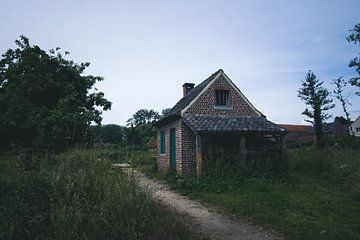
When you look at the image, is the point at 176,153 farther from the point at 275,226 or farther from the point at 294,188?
the point at 275,226

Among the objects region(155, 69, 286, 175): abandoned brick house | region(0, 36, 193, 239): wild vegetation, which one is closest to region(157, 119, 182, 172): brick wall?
region(155, 69, 286, 175): abandoned brick house

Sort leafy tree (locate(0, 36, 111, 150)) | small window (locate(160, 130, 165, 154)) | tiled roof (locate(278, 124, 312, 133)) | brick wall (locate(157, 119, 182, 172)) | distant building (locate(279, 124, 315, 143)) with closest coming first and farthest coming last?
leafy tree (locate(0, 36, 111, 150)) → brick wall (locate(157, 119, 182, 172)) → small window (locate(160, 130, 165, 154)) → distant building (locate(279, 124, 315, 143)) → tiled roof (locate(278, 124, 312, 133))

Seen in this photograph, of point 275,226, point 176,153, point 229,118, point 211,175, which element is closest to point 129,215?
point 275,226

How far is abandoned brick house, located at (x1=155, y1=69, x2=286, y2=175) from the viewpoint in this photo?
11.4 m

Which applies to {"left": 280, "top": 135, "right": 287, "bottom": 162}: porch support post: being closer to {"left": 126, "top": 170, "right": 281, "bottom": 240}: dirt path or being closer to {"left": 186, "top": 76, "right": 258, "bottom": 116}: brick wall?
{"left": 186, "top": 76, "right": 258, "bottom": 116}: brick wall

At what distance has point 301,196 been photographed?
301 inches

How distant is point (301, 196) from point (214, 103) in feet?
23.5

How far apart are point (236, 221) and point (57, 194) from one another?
12.4 ft

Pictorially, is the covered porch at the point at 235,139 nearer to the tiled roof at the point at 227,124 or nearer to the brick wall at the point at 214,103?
the tiled roof at the point at 227,124

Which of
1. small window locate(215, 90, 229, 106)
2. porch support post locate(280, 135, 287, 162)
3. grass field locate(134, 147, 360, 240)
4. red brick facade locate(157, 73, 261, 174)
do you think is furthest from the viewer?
small window locate(215, 90, 229, 106)

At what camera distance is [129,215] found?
4277 millimetres

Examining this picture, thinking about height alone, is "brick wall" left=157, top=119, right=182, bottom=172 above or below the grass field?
above

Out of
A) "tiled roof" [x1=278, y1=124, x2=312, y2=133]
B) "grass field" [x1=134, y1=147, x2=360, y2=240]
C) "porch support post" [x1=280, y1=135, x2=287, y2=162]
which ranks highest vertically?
"tiled roof" [x1=278, y1=124, x2=312, y2=133]

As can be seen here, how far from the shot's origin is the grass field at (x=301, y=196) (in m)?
5.11
